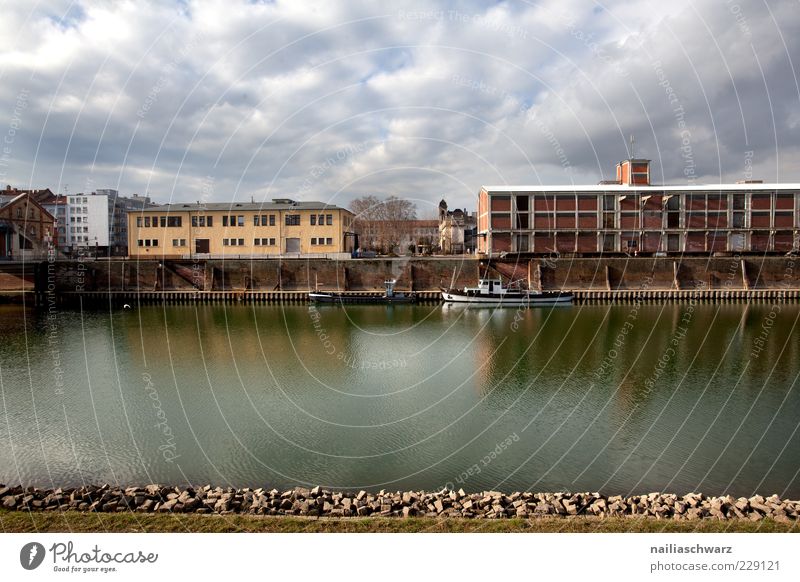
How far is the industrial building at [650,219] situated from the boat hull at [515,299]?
253 inches

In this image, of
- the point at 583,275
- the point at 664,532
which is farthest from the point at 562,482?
the point at 583,275

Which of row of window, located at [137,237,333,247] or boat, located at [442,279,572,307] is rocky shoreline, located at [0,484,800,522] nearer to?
boat, located at [442,279,572,307]

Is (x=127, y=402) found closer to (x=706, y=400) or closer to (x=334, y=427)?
(x=334, y=427)

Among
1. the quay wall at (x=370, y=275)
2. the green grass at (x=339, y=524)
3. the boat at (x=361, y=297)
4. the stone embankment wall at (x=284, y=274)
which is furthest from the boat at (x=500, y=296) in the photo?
the green grass at (x=339, y=524)

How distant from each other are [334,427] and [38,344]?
19451mm

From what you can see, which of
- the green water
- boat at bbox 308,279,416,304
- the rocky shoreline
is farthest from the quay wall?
the rocky shoreline

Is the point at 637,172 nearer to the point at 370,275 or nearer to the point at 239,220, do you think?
the point at 370,275

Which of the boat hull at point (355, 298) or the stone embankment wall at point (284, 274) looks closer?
the boat hull at point (355, 298)

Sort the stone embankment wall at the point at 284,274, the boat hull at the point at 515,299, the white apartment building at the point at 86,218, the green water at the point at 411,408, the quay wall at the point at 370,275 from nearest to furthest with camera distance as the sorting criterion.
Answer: the green water at the point at 411,408
the boat hull at the point at 515,299
the quay wall at the point at 370,275
the stone embankment wall at the point at 284,274
the white apartment building at the point at 86,218

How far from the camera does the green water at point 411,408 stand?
10.5 meters

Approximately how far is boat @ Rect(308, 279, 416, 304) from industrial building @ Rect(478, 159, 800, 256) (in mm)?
9970

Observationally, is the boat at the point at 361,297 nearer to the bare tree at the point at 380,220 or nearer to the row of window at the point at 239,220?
the row of window at the point at 239,220

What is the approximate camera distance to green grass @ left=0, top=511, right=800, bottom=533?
6.82m

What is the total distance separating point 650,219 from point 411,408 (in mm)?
39046
